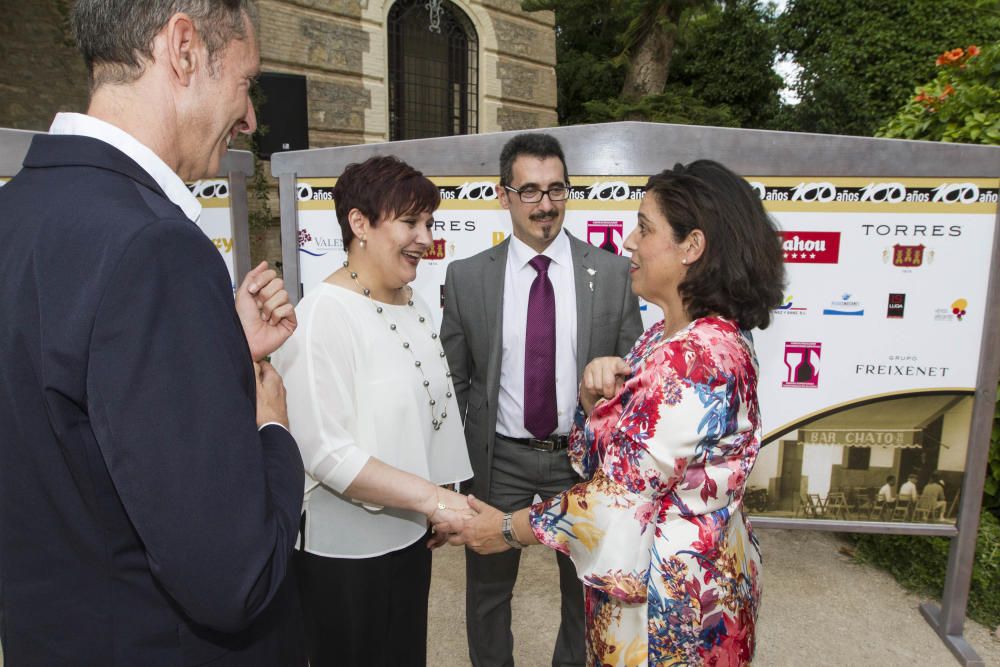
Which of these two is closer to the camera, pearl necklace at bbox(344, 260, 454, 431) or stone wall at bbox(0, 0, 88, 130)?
pearl necklace at bbox(344, 260, 454, 431)

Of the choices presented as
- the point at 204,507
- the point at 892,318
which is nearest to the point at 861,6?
the point at 892,318

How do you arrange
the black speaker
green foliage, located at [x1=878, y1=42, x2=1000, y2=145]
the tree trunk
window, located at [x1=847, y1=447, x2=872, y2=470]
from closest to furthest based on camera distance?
window, located at [x1=847, y1=447, x2=872, y2=470] < green foliage, located at [x1=878, y1=42, x2=1000, y2=145] < the black speaker < the tree trunk

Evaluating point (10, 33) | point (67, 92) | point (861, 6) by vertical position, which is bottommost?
point (67, 92)

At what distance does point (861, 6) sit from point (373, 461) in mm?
18464

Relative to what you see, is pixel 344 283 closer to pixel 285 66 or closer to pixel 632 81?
pixel 285 66

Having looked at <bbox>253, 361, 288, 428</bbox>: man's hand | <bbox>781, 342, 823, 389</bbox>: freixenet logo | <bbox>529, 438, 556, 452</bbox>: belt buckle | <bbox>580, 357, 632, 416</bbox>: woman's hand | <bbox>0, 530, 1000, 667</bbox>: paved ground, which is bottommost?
<bbox>0, 530, 1000, 667</bbox>: paved ground

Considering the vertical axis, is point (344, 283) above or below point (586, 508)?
above

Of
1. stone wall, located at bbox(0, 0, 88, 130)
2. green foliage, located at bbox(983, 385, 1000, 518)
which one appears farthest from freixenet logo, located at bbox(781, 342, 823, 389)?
stone wall, located at bbox(0, 0, 88, 130)

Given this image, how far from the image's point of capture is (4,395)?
37.1 inches

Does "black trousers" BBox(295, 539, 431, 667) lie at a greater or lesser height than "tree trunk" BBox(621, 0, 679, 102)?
lesser

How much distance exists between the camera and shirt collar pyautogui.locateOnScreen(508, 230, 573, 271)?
295cm

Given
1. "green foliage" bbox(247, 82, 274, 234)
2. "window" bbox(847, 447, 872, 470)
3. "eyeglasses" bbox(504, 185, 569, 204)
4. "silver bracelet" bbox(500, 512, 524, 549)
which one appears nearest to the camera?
"silver bracelet" bbox(500, 512, 524, 549)

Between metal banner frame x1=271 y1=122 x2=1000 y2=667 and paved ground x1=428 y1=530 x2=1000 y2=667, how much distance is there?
0.64 feet

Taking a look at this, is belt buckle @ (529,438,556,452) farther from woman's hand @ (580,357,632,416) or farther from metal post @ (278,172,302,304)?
metal post @ (278,172,302,304)
